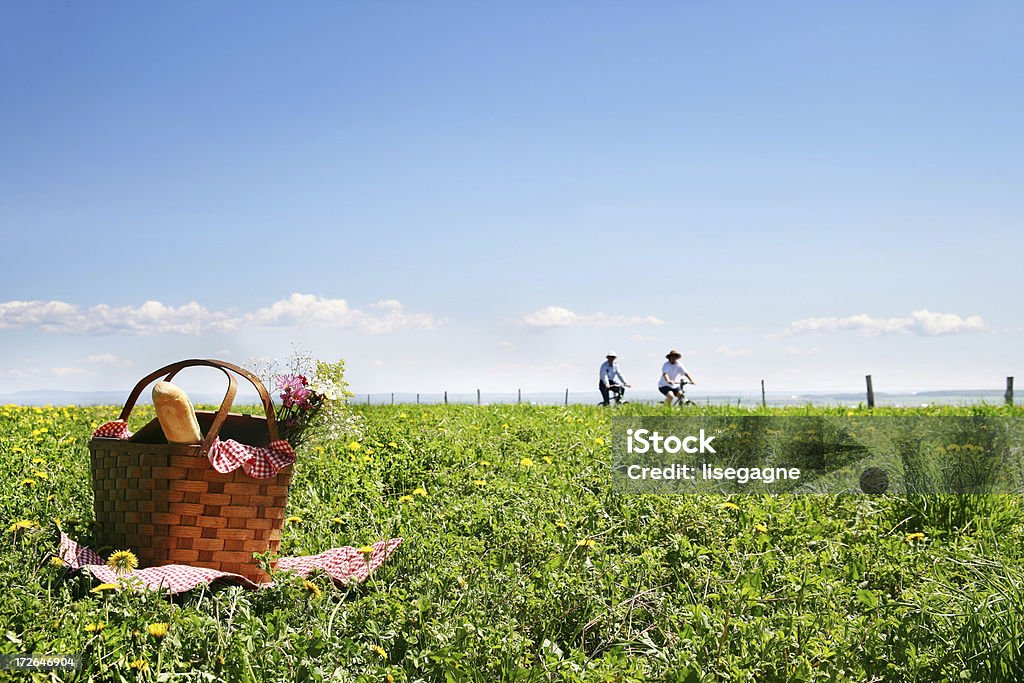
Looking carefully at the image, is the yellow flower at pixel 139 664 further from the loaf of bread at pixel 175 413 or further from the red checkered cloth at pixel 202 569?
the loaf of bread at pixel 175 413

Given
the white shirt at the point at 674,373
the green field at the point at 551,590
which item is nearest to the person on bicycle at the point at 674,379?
the white shirt at the point at 674,373

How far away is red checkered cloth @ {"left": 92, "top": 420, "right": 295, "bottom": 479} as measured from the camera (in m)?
3.95

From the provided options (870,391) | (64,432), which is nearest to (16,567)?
(64,432)

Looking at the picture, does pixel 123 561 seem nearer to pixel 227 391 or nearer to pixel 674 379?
pixel 227 391

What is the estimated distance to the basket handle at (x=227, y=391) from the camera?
3875 mm

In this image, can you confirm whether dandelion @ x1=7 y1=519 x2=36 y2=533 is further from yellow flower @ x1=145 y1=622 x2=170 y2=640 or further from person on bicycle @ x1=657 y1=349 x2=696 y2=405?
person on bicycle @ x1=657 y1=349 x2=696 y2=405

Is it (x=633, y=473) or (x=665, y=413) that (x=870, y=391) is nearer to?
(x=665, y=413)

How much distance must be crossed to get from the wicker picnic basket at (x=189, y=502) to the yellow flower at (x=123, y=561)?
0.67ft

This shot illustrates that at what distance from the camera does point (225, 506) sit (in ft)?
13.1

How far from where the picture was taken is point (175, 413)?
12.8 feet

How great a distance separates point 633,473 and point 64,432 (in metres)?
5.11

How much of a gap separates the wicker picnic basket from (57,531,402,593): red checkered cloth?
0.32 feet

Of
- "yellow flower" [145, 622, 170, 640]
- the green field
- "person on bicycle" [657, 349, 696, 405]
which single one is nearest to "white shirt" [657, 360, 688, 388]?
"person on bicycle" [657, 349, 696, 405]

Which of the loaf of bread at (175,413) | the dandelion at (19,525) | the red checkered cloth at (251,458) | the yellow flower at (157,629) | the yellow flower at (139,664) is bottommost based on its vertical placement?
the yellow flower at (139,664)
